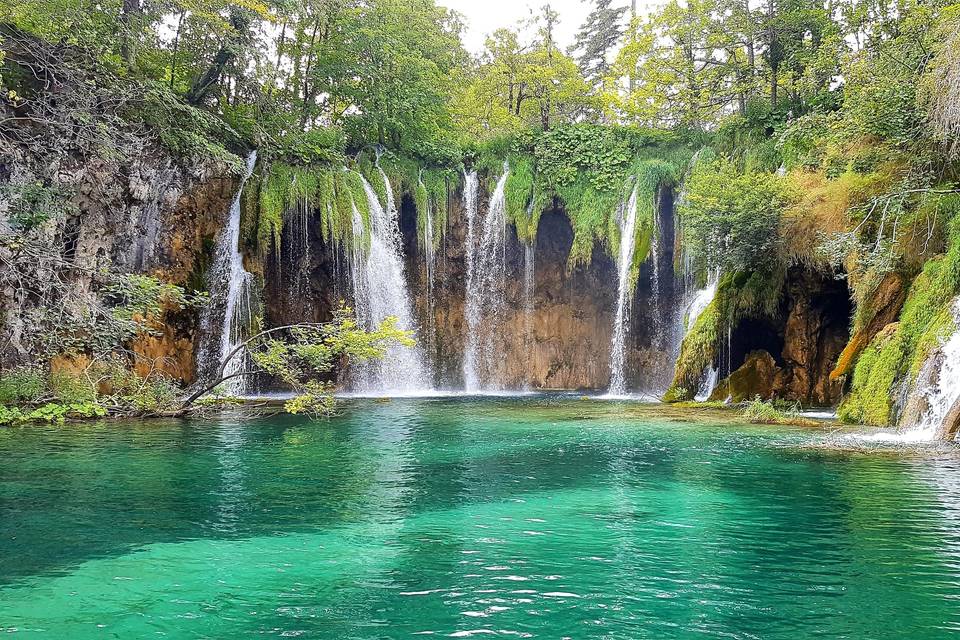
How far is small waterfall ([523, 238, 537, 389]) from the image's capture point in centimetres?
2923

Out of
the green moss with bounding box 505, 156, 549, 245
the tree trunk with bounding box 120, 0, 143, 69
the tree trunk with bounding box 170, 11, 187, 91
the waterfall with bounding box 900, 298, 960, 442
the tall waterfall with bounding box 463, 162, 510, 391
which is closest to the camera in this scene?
the waterfall with bounding box 900, 298, 960, 442

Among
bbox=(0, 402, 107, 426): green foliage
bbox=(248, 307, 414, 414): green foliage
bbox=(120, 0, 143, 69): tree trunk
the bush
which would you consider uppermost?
bbox=(120, 0, 143, 69): tree trunk

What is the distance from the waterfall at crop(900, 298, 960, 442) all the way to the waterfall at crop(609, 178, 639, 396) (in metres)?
14.0

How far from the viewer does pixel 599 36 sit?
4744cm

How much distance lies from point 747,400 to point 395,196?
1526 cm

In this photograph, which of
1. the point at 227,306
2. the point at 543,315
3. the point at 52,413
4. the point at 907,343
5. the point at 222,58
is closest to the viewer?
the point at 907,343

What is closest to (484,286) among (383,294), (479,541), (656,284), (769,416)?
(383,294)

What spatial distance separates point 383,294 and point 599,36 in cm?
2987

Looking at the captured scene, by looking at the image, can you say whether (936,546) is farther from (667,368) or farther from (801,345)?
(667,368)

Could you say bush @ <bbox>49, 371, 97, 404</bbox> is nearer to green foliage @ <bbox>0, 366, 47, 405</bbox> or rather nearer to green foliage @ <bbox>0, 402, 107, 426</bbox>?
green foliage @ <bbox>0, 402, 107, 426</bbox>

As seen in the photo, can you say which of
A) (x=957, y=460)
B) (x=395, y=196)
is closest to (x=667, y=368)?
(x=395, y=196)

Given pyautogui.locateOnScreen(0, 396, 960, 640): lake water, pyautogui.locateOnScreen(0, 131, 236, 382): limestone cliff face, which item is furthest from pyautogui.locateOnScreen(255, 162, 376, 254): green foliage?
pyautogui.locateOnScreen(0, 396, 960, 640): lake water

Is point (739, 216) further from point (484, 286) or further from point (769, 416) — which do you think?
point (484, 286)

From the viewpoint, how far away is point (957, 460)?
926cm
